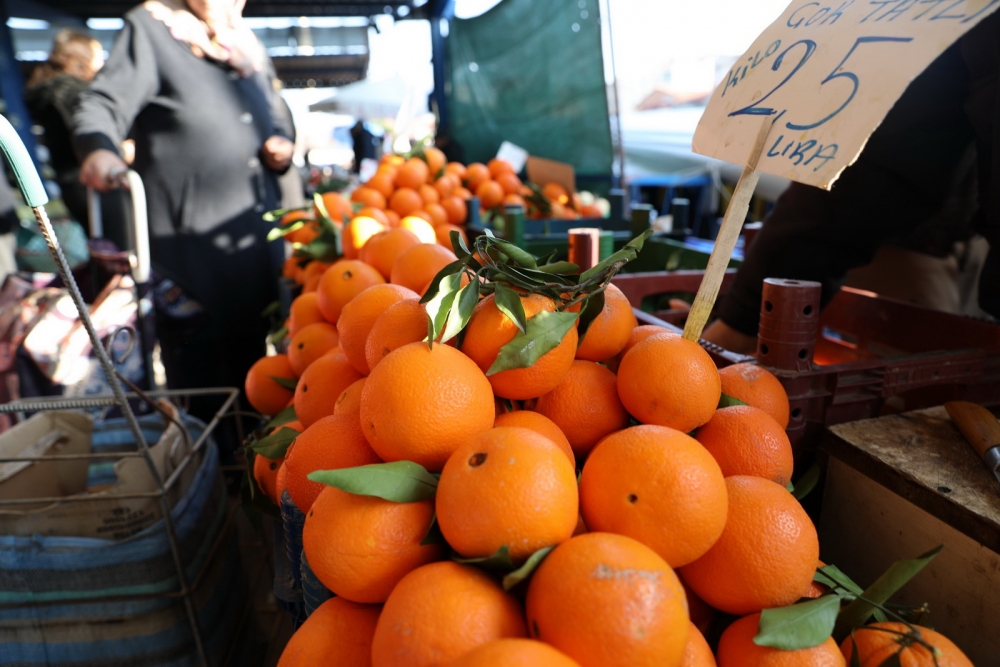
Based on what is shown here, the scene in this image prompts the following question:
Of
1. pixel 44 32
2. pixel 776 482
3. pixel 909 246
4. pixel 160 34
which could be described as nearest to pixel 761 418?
pixel 776 482

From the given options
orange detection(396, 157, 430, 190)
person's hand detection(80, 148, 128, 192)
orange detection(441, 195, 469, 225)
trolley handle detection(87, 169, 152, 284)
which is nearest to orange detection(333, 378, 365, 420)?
trolley handle detection(87, 169, 152, 284)

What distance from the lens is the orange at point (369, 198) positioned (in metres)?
2.60

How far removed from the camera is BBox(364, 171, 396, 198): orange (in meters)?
2.78

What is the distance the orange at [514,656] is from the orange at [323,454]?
34 cm

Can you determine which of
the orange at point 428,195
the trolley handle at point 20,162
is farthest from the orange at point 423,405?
the orange at point 428,195

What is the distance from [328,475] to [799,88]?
0.84m

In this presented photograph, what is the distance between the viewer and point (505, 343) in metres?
0.77

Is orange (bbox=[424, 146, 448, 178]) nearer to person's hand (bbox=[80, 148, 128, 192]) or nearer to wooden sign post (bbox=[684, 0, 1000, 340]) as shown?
person's hand (bbox=[80, 148, 128, 192])

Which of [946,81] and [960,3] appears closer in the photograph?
[960,3]

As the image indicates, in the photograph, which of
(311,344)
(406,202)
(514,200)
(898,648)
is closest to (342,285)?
(311,344)

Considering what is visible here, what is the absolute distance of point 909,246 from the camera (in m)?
2.15

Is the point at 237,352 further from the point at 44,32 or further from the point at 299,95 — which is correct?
the point at 299,95

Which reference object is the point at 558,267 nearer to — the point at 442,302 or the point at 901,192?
the point at 442,302

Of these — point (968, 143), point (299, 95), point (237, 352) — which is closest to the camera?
point (968, 143)
